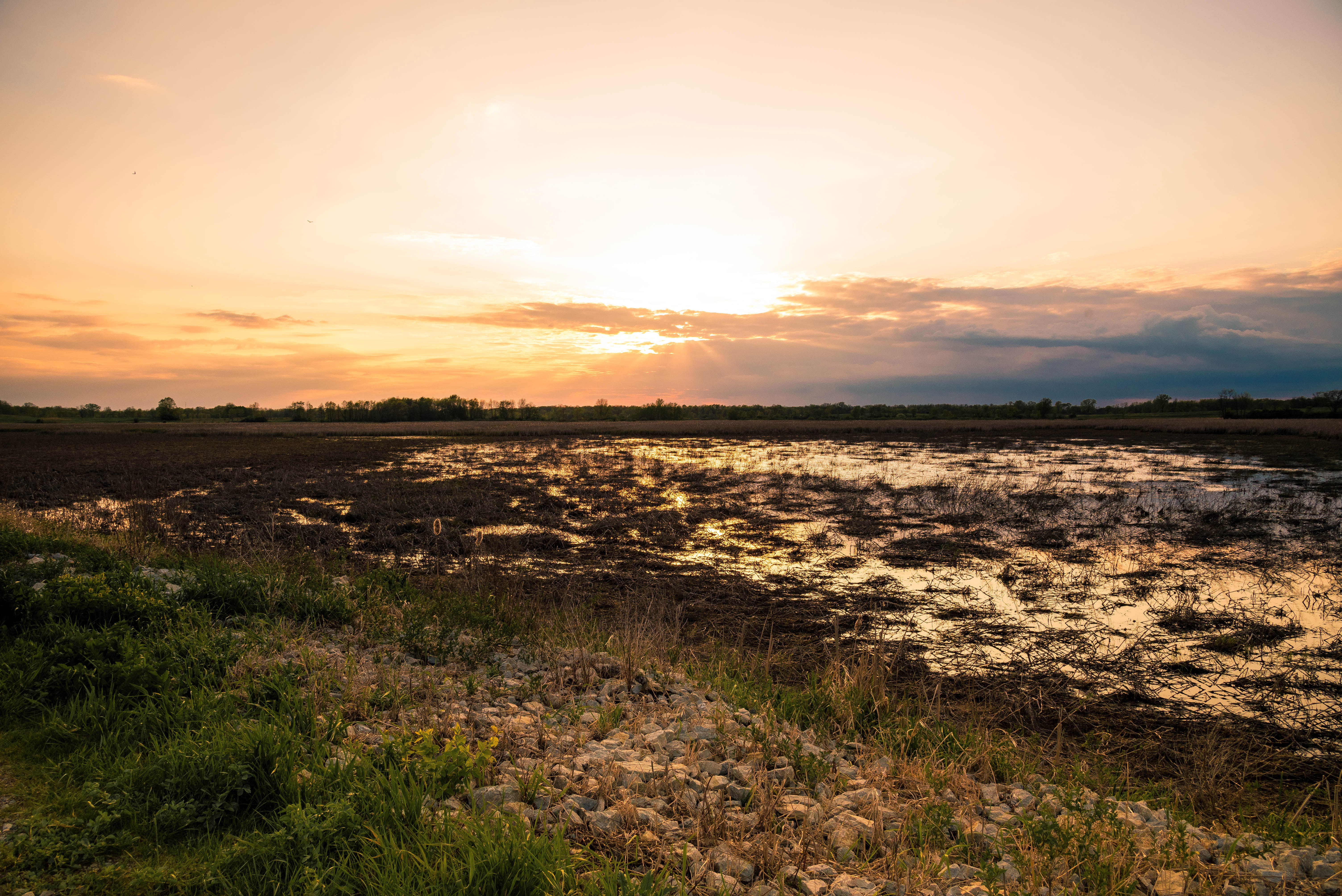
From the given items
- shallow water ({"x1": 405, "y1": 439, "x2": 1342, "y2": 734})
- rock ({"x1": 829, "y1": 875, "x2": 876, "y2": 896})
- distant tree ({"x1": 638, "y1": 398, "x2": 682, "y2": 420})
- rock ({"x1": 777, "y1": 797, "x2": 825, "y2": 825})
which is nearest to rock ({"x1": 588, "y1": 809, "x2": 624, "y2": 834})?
rock ({"x1": 777, "y1": 797, "x2": 825, "y2": 825})

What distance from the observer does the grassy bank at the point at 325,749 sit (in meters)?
3.74

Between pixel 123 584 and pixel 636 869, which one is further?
pixel 123 584

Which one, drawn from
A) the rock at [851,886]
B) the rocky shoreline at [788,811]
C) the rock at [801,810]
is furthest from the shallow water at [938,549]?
the rock at [851,886]

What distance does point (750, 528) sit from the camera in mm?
19156

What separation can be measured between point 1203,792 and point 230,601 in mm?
11854

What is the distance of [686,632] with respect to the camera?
34.2 ft

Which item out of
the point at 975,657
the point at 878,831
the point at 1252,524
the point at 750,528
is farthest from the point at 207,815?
the point at 1252,524

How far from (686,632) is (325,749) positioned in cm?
642

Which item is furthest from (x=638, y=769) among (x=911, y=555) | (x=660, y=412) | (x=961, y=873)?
(x=660, y=412)

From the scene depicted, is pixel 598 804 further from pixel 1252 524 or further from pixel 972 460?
pixel 972 460

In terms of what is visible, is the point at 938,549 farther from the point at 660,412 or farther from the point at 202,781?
the point at 660,412

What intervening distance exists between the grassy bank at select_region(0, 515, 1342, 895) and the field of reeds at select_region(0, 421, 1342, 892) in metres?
0.04

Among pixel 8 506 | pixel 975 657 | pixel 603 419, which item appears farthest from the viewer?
pixel 603 419

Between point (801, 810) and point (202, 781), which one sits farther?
point (801, 810)
